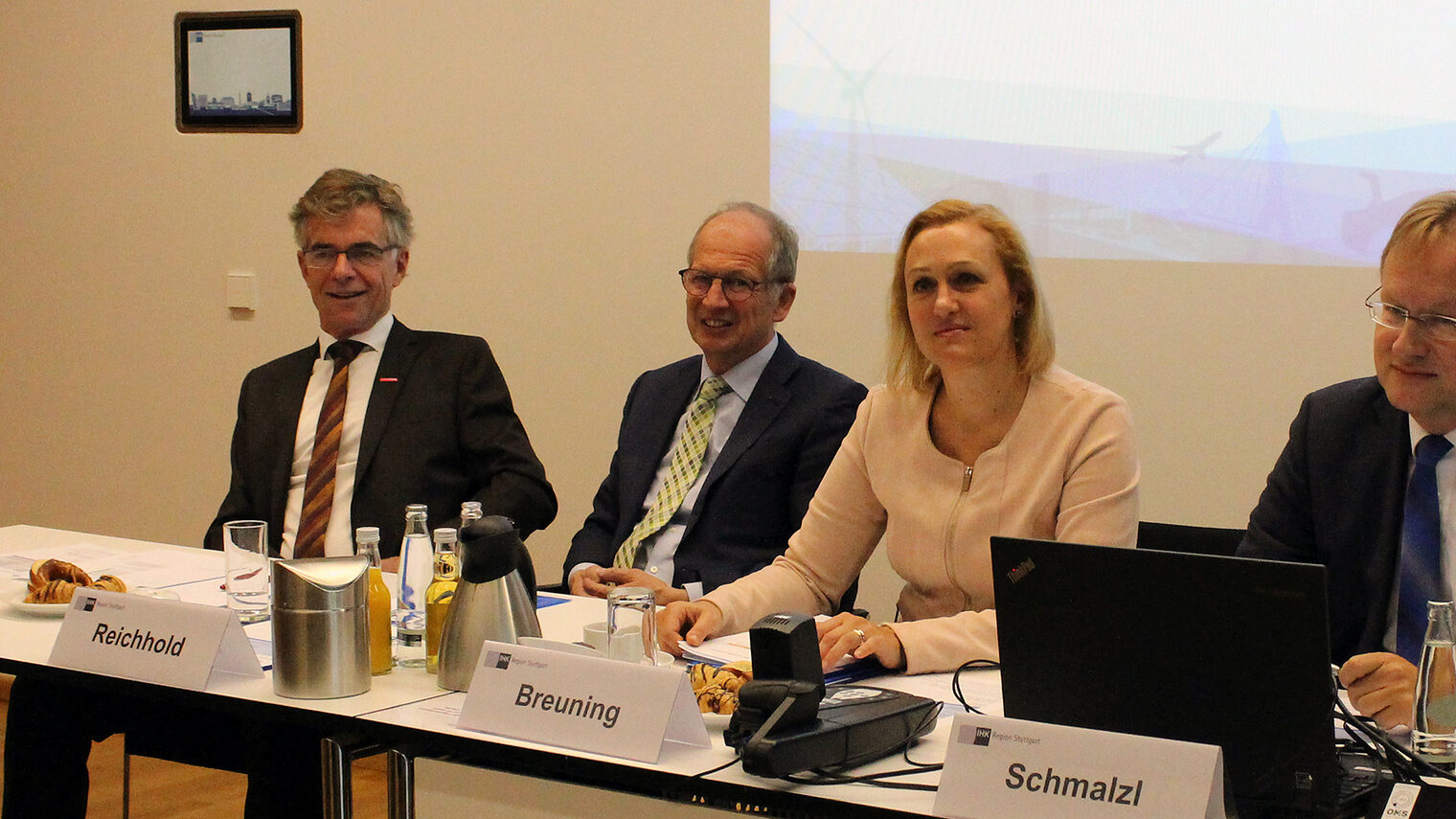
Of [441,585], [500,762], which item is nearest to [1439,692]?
[500,762]

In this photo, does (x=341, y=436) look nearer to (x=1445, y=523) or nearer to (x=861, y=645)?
(x=861, y=645)

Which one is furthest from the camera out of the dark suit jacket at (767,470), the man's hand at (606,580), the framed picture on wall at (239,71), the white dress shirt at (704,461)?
the framed picture on wall at (239,71)

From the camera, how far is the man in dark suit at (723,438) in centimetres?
274

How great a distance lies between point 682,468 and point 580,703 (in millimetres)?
1422

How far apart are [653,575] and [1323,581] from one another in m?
1.65

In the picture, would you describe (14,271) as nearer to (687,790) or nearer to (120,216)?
(120,216)

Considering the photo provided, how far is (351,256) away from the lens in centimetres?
298

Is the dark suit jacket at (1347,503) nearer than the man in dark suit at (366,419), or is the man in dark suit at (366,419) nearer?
the dark suit jacket at (1347,503)

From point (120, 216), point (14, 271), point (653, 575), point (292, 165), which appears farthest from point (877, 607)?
point (14, 271)

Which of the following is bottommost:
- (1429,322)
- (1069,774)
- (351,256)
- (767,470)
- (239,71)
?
(1069,774)

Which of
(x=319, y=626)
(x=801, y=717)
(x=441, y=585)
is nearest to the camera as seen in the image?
Answer: (x=801, y=717)

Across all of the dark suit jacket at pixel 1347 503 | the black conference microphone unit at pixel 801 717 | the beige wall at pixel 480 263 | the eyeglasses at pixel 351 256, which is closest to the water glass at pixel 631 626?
the black conference microphone unit at pixel 801 717

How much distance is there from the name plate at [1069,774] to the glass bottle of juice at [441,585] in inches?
28.7

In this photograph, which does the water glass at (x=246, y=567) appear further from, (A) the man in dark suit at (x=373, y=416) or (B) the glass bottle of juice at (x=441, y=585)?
(A) the man in dark suit at (x=373, y=416)
